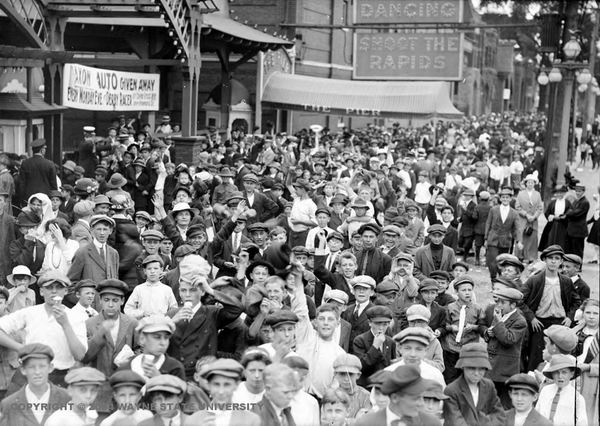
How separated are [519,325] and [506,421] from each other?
200 centimetres

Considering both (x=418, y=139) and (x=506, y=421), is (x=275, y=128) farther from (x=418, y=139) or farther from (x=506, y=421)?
(x=506, y=421)

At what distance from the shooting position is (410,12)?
30.1m

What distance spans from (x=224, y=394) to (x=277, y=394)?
0.31 metres

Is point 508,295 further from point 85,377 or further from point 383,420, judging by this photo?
point 85,377

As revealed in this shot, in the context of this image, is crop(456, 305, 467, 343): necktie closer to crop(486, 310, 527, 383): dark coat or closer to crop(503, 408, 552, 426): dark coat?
crop(486, 310, 527, 383): dark coat

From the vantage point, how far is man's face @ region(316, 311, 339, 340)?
7.43 meters

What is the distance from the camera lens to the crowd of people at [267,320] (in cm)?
597

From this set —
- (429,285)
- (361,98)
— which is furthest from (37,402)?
(361,98)

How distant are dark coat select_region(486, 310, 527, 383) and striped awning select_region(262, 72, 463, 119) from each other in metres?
25.0

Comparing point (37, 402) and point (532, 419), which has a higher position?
point (37, 402)

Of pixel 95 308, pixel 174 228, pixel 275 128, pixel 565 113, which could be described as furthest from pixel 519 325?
pixel 275 128

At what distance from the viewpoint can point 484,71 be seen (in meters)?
91.0

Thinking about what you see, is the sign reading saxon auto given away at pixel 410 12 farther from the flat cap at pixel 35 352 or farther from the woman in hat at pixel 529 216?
the flat cap at pixel 35 352

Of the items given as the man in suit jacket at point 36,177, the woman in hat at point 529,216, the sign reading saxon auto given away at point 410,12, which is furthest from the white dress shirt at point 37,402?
the sign reading saxon auto given away at point 410,12
